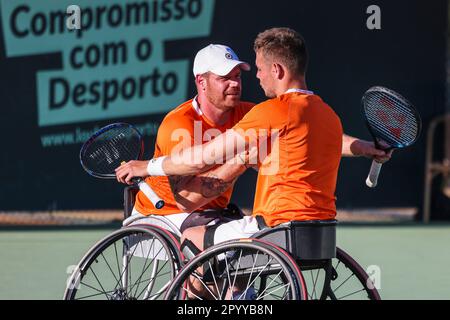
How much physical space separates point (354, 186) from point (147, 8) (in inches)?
91.5

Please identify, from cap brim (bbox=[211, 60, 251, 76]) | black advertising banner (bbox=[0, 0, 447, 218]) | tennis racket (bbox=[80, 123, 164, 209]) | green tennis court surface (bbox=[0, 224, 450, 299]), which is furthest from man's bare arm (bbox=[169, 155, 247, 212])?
black advertising banner (bbox=[0, 0, 447, 218])

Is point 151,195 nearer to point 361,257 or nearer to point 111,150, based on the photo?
point 111,150

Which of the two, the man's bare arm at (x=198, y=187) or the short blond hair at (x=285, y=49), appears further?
the man's bare arm at (x=198, y=187)

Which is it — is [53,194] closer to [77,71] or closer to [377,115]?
[77,71]

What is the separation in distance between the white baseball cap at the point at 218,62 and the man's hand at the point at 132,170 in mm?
558

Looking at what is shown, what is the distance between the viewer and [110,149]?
4828mm

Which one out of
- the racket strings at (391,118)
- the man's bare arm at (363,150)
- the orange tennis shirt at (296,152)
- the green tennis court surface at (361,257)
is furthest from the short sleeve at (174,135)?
the green tennis court surface at (361,257)

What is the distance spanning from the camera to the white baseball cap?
15.6ft

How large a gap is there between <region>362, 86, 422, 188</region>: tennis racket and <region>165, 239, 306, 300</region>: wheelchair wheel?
2.07 feet

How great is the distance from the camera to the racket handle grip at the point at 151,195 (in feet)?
14.6

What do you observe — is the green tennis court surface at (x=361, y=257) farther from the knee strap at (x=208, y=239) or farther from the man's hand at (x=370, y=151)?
the knee strap at (x=208, y=239)
